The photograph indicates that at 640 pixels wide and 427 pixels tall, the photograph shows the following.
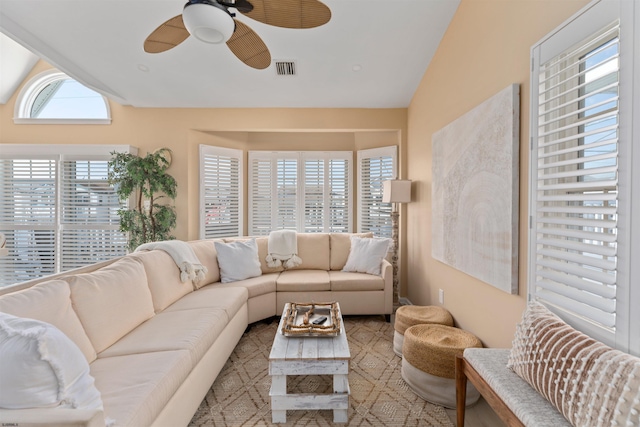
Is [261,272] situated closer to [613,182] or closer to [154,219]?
[154,219]

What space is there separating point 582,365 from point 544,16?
1.69 meters

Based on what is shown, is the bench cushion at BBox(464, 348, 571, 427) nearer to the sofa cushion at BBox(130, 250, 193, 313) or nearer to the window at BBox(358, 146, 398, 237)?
the sofa cushion at BBox(130, 250, 193, 313)

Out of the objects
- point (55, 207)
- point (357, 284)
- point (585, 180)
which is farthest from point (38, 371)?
point (55, 207)

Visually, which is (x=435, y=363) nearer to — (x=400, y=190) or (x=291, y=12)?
(x=400, y=190)

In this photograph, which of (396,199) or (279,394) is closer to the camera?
(279,394)

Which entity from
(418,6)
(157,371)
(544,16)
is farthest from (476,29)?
(157,371)

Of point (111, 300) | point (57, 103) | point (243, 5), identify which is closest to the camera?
point (243, 5)

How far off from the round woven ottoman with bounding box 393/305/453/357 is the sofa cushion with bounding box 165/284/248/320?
1.44 m

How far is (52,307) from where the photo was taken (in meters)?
1.47

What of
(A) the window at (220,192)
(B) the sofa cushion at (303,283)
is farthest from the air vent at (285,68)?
(B) the sofa cushion at (303,283)

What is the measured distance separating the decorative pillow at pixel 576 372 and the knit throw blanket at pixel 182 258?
2.58 metres

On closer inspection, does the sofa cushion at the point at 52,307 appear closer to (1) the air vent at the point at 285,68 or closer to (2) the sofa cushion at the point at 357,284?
(2) the sofa cushion at the point at 357,284

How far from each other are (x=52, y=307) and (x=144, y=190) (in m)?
2.47

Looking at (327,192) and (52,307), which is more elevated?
(327,192)
